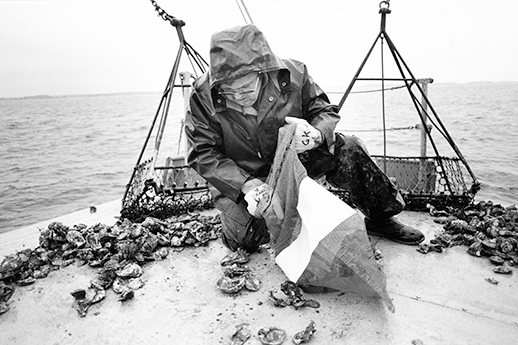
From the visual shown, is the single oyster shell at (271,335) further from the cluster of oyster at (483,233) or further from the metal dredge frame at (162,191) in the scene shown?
the metal dredge frame at (162,191)

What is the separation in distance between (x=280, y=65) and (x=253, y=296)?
160 centimetres

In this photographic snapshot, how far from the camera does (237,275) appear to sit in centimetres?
239

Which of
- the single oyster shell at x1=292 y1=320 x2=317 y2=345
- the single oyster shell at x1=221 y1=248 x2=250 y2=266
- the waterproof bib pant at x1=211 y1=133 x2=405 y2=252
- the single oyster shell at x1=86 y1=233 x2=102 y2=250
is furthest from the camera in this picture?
the single oyster shell at x1=86 y1=233 x2=102 y2=250

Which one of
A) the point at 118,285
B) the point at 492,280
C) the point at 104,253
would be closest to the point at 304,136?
the point at 492,280

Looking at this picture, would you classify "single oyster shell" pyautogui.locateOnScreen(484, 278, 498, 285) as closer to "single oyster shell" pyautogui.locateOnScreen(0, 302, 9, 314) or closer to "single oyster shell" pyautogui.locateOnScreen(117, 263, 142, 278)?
"single oyster shell" pyautogui.locateOnScreen(117, 263, 142, 278)

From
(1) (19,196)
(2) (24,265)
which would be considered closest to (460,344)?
(2) (24,265)

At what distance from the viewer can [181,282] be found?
2402 millimetres

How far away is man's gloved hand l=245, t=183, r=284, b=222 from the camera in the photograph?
2.21m

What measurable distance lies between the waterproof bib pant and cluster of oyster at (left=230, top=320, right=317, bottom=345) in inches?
36.7

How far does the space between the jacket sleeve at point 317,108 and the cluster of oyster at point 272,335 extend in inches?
53.3

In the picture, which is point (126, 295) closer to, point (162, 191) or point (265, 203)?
point (265, 203)

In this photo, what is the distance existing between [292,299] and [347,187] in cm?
115

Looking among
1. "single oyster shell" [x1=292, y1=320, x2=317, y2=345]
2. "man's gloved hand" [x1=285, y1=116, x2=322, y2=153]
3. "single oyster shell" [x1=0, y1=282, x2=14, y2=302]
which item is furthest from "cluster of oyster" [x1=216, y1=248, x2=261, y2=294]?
"single oyster shell" [x1=0, y1=282, x2=14, y2=302]

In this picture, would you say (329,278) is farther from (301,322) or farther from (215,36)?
(215,36)
